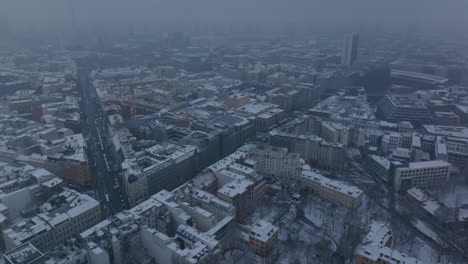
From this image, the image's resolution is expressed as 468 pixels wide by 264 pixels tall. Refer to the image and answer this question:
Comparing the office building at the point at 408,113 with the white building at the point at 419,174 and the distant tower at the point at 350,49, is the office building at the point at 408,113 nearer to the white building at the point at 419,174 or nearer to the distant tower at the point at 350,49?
the white building at the point at 419,174

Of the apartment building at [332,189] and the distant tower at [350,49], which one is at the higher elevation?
the distant tower at [350,49]

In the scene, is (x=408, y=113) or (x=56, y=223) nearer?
(x=56, y=223)

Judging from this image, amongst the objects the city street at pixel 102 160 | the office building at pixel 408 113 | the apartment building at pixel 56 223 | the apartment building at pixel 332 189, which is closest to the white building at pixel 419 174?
the apartment building at pixel 332 189

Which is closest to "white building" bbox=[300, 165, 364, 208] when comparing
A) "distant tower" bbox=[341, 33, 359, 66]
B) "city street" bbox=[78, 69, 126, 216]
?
"city street" bbox=[78, 69, 126, 216]

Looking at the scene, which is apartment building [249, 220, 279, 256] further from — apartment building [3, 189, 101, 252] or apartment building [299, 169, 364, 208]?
apartment building [3, 189, 101, 252]

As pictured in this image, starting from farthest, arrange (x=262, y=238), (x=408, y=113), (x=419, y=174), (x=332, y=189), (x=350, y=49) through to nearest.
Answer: (x=350, y=49) < (x=408, y=113) < (x=419, y=174) < (x=332, y=189) < (x=262, y=238)

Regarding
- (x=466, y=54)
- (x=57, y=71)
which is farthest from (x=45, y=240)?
(x=466, y=54)

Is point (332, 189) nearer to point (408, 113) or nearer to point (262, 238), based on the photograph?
point (262, 238)

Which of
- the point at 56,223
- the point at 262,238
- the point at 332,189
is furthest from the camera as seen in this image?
the point at 332,189

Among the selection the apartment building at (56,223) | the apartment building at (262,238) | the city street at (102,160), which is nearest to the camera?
the apartment building at (56,223)

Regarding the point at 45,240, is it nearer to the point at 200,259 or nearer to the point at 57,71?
the point at 200,259

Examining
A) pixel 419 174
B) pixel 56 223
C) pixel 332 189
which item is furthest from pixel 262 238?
pixel 419 174
